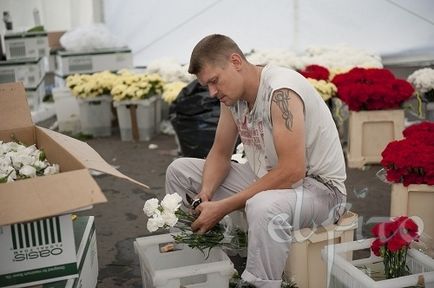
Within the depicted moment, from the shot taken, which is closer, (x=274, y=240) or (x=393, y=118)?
(x=274, y=240)

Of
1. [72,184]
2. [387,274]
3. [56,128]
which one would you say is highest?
[72,184]

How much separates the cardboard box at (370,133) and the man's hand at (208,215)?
2334mm

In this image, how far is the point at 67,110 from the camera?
20.2 ft

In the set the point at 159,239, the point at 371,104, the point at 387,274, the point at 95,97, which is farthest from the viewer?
the point at 95,97

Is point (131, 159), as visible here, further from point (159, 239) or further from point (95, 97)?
point (159, 239)

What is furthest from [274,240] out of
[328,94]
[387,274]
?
[328,94]

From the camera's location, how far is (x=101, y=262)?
2.96 metres

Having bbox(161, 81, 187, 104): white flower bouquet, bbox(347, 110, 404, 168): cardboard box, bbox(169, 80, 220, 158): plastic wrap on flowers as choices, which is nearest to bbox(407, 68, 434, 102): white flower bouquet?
bbox(347, 110, 404, 168): cardboard box

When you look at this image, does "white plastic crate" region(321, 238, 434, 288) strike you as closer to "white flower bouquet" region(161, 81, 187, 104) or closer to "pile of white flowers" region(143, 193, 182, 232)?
"pile of white flowers" region(143, 193, 182, 232)

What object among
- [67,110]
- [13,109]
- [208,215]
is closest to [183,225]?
[208,215]

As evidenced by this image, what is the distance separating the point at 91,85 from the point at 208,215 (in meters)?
3.63

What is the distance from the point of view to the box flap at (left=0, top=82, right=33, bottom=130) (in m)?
2.64

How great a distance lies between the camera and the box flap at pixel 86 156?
1.89 meters

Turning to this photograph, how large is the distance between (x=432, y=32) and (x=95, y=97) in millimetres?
3924
